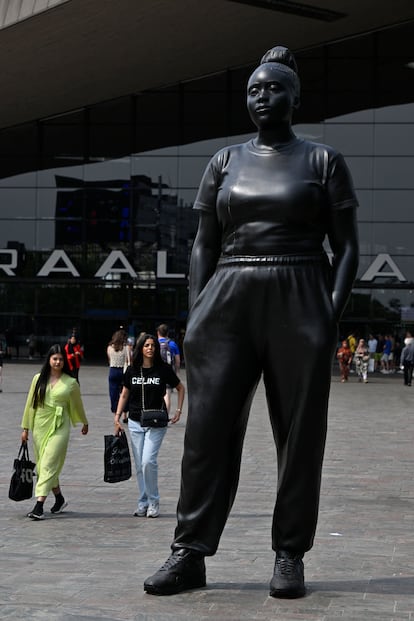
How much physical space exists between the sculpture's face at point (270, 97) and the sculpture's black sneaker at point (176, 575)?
2.29m

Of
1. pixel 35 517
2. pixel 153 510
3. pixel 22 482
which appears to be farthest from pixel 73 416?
pixel 153 510

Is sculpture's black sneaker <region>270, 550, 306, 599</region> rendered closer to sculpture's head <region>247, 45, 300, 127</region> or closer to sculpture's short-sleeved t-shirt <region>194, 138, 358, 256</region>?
sculpture's short-sleeved t-shirt <region>194, 138, 358, 256</region>

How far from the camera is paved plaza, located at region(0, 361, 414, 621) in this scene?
19.6 ft

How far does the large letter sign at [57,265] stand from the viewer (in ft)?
139

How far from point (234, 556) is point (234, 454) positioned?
4.97 ft

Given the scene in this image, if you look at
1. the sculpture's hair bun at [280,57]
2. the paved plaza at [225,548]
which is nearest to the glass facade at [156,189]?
the paved plaza at [225,548]

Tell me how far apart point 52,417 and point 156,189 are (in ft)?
104

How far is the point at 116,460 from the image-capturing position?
9680 mm

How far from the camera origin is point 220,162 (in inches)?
253

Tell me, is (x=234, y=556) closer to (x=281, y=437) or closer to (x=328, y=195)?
(x=281, y=437)

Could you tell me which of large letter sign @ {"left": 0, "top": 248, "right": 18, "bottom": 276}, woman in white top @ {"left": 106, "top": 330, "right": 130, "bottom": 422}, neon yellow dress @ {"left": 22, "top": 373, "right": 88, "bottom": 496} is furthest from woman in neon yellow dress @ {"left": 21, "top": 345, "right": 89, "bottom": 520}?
large letter sign @ {"left": 0, "top": 248, "right": 18, "bottom": 276}

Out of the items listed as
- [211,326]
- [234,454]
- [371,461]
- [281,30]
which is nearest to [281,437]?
[234,454]

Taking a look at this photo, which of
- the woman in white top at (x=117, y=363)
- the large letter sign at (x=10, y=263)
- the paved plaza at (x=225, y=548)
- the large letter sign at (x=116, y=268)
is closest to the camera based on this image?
the paved plaza at (x=225, y=548)

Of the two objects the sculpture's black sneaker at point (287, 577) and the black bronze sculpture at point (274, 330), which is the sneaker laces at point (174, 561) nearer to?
the black bronze sculpture at point (274, 330)
